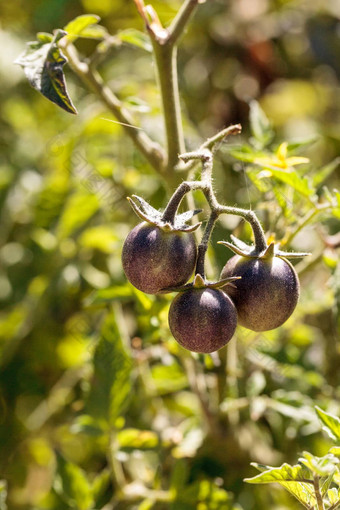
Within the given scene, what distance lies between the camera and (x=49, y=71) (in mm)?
776

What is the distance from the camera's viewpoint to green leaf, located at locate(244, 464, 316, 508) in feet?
2.33

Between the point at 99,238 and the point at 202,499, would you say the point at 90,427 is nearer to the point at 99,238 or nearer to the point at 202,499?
the point at 202,499

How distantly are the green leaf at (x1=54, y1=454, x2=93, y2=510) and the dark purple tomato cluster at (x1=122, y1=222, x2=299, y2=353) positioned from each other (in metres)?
0.49

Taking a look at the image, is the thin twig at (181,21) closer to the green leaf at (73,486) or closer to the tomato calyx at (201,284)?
the tomato calyx at (201,284)

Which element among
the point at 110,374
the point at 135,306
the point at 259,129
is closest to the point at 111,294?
the point at 110,374

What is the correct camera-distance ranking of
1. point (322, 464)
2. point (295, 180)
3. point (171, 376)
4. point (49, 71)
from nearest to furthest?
point (322, 464)
point (49, 71)
point (295, 180)
point (171, 376)

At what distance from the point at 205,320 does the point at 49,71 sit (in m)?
0.37

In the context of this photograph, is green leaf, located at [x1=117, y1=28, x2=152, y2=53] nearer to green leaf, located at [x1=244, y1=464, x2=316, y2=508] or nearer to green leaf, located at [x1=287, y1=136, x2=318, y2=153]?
green leaf, located at [x1=287, y1=136, x2=318, y2=153]

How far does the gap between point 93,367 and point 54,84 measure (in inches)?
21.9

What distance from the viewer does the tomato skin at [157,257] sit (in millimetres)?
727

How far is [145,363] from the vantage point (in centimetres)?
126

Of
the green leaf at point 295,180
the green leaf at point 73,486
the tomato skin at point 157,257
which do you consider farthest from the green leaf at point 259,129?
the green leaf at point 73,486

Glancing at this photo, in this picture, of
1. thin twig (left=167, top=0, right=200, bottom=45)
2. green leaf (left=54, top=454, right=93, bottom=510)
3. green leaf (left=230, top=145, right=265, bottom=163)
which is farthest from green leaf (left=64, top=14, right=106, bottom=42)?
green leaf (left=54, top=454, right=93, bottom=510)

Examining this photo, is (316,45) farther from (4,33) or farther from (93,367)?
(93,367)
